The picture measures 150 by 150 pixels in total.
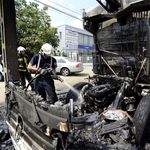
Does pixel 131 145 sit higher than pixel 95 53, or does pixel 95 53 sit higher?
pixel 95 53

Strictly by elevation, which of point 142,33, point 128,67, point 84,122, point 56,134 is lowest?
point 56,134

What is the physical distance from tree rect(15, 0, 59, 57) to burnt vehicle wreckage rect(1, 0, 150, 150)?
10648 mm

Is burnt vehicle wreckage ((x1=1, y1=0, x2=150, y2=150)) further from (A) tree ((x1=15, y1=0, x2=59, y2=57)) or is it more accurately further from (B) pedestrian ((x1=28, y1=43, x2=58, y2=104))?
(A) tree ((x1=15, y1=0, x2=59, y2=57))

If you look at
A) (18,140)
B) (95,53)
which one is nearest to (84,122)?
(18,140)

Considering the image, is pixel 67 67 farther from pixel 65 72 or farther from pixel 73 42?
pixel 73 42

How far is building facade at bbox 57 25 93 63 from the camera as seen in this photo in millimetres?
27031

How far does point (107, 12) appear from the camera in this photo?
3555mm

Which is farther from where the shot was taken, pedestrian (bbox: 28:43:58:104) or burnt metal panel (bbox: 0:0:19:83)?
pedestrian (bbox: 28:43:58:104)

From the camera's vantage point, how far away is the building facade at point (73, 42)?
88.7 ft

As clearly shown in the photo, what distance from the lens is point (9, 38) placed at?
2951 millimetres

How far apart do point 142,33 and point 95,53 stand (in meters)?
1.44

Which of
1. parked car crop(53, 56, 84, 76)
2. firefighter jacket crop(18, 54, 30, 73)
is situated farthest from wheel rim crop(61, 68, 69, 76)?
firefighter jacket crop(18, 54, 30, 73)

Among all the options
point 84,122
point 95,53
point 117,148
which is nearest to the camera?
point 84,122

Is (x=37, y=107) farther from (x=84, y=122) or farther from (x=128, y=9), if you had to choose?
(x=128, y=9)
